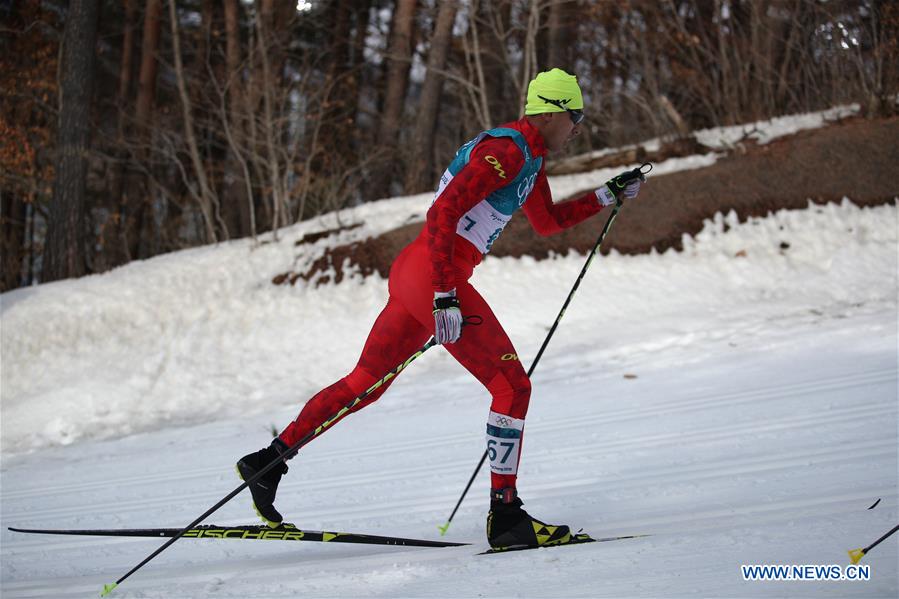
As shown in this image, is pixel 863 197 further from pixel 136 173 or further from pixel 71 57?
pixel 136 173

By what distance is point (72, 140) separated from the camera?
11875 mm

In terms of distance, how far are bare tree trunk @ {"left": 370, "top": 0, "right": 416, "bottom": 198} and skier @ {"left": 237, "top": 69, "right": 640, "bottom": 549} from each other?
458 inches

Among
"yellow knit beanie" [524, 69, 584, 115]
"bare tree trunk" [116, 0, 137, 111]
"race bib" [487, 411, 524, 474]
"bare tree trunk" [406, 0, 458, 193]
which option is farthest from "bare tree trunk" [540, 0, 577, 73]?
"race bib" [487, 411, 524, 474]

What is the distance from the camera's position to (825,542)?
284 centimetres

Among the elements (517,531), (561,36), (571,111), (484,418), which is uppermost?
(561,36)

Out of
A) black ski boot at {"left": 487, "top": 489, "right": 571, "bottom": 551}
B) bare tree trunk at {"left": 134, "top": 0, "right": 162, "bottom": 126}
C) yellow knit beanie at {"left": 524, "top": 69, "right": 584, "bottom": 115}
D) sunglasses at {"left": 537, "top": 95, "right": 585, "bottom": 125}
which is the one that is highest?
bare tree trunk at {"left": 134, "top": 0, "right": 162, "bottom": 126}

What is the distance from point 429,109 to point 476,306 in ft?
38.0

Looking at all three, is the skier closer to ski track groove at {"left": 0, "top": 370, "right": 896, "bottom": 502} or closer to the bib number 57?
the bib number 57

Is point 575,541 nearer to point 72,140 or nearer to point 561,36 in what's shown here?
point 72,140

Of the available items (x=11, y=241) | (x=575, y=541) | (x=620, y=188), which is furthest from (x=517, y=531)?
(x=11, y=241)

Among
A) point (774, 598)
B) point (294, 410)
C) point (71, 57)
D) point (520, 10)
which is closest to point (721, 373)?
point (294, 410)

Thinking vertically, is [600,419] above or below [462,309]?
below

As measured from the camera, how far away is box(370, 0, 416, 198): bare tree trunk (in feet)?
49.5

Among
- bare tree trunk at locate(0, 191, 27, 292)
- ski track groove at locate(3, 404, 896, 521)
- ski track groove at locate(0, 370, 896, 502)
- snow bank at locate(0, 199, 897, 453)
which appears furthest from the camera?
bare tree trunk at locate(0, 191, 27, 292)
